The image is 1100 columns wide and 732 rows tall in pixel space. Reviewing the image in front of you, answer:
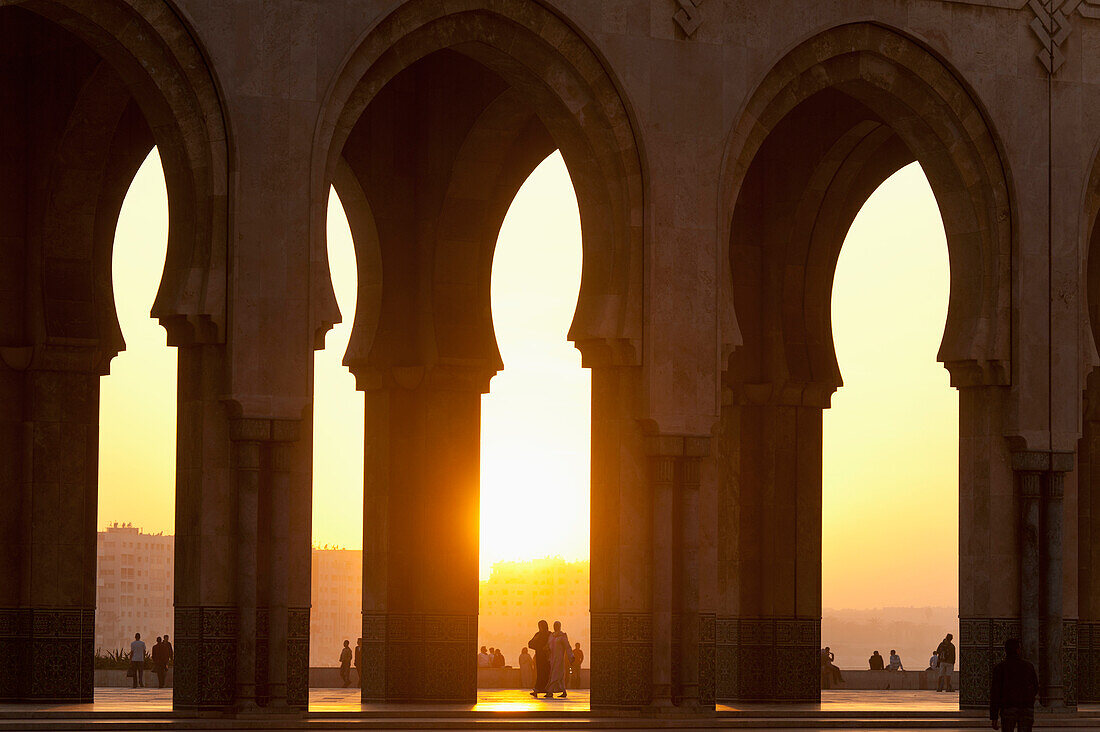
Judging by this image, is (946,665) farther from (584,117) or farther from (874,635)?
(874,635)

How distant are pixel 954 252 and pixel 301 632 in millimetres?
7859

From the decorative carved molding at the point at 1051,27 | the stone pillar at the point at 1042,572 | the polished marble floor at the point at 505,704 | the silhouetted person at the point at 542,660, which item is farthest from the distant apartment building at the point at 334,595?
the decorative carved molding at the point at 1051,27

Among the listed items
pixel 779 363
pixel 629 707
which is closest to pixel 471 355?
pixel 779 363

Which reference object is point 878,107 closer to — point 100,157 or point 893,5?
point 893,5

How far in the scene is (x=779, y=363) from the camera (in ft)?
80.6

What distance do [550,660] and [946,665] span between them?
967 cm

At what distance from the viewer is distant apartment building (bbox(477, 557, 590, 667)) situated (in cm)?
8375

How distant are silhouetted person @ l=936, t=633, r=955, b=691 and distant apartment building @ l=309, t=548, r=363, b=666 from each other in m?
67.9

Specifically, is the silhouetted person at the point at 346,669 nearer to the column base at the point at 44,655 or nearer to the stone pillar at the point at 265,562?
the column base at the point at 44,655

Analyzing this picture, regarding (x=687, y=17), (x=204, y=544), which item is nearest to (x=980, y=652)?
(x=687, y=17)

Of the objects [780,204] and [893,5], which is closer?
[893,5]

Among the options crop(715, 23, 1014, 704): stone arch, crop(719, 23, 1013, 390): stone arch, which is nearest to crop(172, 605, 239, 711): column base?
crop(719, 23, 1013, 390): stone arch

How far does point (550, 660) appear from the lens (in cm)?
2505

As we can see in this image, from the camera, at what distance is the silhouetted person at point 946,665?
1262 inches
